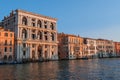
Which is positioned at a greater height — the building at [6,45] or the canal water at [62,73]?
the building at [6,45]

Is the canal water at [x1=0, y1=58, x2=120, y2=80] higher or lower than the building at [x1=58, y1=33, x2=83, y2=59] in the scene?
lower

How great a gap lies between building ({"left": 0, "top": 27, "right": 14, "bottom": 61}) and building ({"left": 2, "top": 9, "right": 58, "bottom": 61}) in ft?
10.5

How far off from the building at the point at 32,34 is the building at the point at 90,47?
36.6 metres

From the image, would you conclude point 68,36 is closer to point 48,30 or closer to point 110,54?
point 48,30

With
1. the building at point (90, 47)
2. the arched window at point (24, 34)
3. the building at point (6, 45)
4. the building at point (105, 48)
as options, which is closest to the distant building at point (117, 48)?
the building at point (105, 48)

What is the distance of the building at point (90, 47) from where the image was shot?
462 ft

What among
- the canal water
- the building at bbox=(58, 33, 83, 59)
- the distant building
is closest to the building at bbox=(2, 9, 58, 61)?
the building at bbox=(58, 33, 83, 59)

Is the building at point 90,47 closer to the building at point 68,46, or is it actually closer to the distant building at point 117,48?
the building at point 68,46

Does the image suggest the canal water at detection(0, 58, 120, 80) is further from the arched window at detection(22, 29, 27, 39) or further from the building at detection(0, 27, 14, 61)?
the arched window at detection(22, 29, 27, 39)

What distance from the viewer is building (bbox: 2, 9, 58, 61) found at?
91.6 metres

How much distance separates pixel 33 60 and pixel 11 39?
14.0m

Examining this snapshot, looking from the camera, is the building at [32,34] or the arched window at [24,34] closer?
the building at [32,34]

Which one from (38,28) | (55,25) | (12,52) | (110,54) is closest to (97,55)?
(110,54)

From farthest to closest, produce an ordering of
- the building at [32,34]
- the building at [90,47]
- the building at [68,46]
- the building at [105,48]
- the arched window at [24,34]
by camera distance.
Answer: the building at [105,48], the building at [90,47], the building at [68,46], the arched window at [24,34], the building at [32,34]
